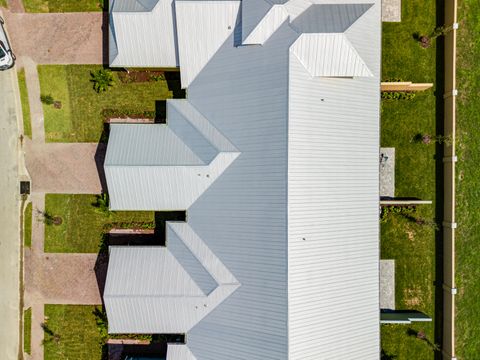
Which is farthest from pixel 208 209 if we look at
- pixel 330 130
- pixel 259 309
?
pixel 330 130

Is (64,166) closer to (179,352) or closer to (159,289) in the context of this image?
(159,289)

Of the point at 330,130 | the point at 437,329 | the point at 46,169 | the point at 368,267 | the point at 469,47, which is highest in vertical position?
the point at 469,47

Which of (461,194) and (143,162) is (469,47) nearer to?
(461,194)

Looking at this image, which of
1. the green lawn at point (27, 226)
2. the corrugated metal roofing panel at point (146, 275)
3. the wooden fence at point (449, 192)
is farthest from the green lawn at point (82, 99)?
the wooden fence at point (449, 192)

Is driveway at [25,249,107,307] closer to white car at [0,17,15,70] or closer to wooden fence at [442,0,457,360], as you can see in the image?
white car at [0,17,15,70]

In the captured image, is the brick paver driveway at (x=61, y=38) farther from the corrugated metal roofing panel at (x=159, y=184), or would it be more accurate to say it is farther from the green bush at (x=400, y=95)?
the green bush at (x=400, y=95)
